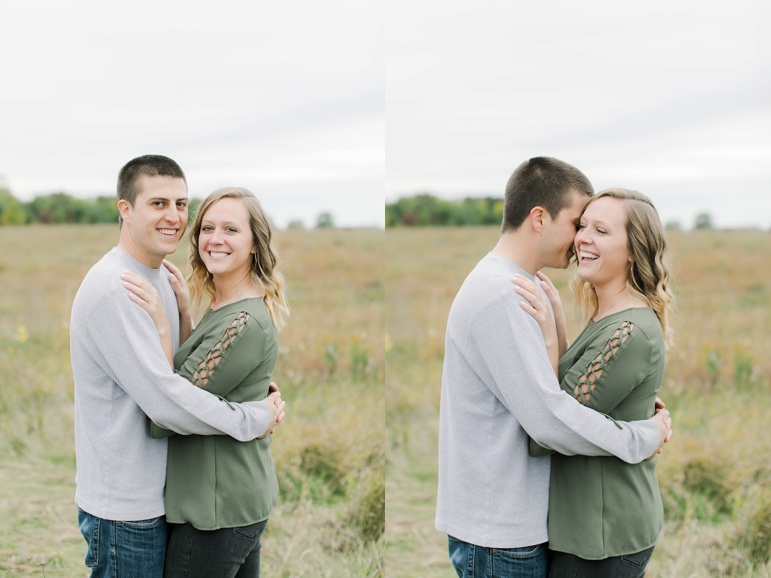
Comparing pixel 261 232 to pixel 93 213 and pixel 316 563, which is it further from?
pixel 93 213

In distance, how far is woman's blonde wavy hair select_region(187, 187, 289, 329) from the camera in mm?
2492

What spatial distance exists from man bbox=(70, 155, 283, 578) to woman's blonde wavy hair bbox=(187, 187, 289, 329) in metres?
0.11

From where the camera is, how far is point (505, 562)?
87.5 inches

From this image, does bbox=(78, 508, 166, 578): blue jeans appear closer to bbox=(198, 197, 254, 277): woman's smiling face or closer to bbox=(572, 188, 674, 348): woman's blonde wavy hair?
bbox=(198, 197, 254, 277): woman's smiling face

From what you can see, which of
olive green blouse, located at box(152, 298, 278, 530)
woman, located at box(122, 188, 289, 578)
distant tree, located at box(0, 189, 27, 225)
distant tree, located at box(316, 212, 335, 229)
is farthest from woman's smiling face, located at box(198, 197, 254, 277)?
distant tree, located at box(0, 189, 27, 225)

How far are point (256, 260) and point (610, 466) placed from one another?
1.22m

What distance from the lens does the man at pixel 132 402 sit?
222cm

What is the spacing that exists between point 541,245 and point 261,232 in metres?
0.86

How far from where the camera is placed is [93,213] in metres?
7.71

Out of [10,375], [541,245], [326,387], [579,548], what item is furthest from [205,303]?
[10,375]

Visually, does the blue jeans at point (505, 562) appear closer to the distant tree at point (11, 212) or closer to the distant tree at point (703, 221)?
the distant tree at point (703, 221)

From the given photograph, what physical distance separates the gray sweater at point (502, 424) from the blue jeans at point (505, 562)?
25 mm

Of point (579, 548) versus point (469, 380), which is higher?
point (469, 380)

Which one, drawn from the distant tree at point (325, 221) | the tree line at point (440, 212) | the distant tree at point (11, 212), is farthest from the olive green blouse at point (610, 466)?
the distant tree at point (11, 212)
